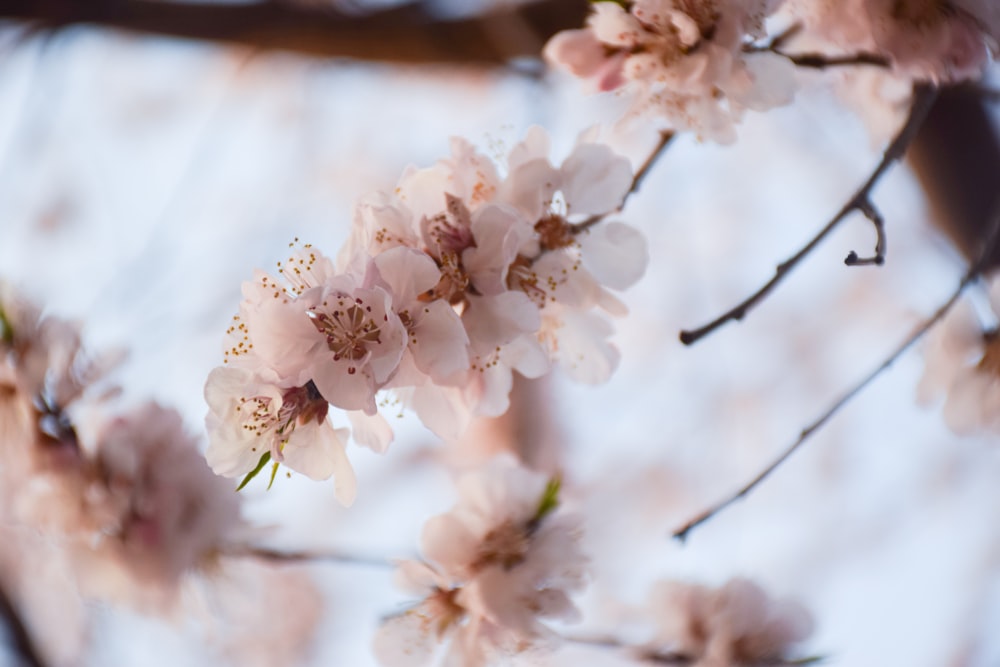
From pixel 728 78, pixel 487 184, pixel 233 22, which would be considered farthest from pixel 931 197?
pixel 233 22

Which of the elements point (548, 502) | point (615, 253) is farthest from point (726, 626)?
point (615, 253)

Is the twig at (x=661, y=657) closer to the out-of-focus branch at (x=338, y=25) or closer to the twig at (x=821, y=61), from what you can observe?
the twig at (x=821, y=61)

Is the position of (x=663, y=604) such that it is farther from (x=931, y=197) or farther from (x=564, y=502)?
(x=931, y=197)

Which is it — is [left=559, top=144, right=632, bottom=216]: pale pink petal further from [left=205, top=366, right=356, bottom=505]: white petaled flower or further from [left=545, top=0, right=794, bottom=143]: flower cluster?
[left=205, top=366, right=356, bottom=505]: white petaled flower

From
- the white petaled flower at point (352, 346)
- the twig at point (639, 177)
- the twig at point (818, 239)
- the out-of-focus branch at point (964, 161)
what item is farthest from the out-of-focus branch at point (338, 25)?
the white petaled flower at point (352, 346)

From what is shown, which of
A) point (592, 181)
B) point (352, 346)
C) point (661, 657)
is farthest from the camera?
point (661, 657)

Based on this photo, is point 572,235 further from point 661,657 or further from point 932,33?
point 661,657
